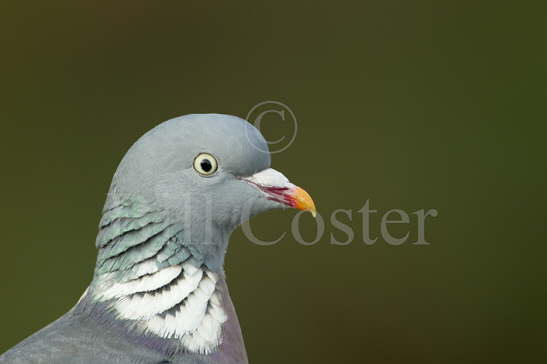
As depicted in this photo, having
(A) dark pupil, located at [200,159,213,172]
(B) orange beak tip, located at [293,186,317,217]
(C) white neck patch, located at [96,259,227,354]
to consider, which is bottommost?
(C) white neck patch, located at [96,259,227,354]

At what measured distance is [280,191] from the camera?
2.62 metres

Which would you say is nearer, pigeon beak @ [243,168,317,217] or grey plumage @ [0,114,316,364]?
grey plumage @ [0,114,316,364]

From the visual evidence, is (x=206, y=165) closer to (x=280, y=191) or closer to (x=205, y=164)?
(x=205, y=164)

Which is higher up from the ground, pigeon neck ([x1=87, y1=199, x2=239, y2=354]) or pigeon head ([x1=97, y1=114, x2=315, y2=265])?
pigeon head ([x1=97, y1=114, x2=315, y2=265])

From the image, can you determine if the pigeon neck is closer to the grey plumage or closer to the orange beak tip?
the grey plumage

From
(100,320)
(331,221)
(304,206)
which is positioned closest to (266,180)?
(304,206)

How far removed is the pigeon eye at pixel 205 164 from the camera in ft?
8.26

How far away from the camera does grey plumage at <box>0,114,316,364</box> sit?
98.1 inches

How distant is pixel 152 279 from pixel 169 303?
8 centimetres

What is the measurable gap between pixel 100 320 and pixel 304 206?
0.63m

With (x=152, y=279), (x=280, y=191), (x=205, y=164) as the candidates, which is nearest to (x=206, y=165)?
Result: (x=205, y=164)

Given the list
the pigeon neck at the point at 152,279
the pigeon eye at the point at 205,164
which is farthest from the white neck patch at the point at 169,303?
the pigeon eye at the point at 205,164

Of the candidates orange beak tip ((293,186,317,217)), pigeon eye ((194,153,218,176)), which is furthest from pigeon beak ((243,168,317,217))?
pigeon eye ((194,153,218,176))

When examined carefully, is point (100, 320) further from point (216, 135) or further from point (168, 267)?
point (216, 135)
